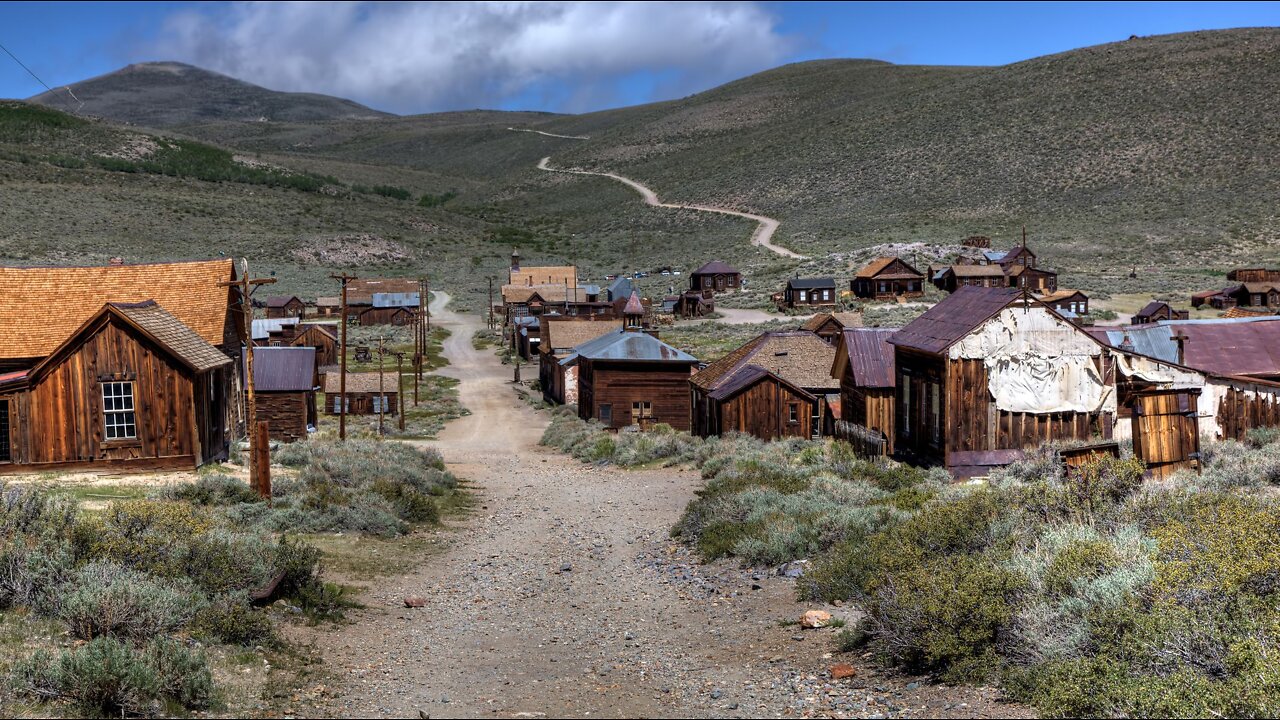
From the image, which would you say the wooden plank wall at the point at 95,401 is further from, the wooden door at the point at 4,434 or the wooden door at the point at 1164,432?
the wooden door at the point at 1164,432

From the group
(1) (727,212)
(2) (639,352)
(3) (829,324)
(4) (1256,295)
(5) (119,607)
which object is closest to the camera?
(5) (119,607)

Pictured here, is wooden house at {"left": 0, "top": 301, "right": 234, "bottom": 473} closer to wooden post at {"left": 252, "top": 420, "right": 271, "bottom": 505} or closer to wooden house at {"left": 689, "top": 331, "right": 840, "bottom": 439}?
wooden post at {"left": 252, "top": 420, "right": 271, "bottom": 505}

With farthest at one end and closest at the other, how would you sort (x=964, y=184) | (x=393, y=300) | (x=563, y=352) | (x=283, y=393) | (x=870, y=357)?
(x=964, y=184)
(x=393, y=300)
(x=563, y=352)
(x=283, y=393)
(x=870, y=357)

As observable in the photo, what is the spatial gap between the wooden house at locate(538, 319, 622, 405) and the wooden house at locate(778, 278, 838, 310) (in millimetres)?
22023

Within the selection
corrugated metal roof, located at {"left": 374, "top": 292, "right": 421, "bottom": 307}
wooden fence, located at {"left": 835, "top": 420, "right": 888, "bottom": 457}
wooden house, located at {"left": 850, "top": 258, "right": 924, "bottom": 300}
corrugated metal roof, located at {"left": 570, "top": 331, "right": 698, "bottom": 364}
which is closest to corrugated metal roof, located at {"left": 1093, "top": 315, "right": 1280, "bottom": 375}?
wooden fence, located at {"left": 835, "top": 420, "right": 888, "bottom": 457}

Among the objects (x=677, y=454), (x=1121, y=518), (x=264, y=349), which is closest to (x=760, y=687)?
(x=1121, y=518)

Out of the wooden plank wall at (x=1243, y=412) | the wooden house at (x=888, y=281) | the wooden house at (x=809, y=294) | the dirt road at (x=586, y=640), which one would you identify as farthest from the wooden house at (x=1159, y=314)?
the dirt road at (x=586, y=640)

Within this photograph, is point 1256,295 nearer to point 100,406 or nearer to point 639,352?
point 639,352

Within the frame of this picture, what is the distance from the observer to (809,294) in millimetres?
75625

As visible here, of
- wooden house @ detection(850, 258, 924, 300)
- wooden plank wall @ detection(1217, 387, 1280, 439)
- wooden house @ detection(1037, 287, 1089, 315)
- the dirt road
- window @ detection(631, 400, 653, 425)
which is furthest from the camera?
wooden house @ detection(850, 258, 924, 300)

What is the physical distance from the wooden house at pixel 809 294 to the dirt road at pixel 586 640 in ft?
182

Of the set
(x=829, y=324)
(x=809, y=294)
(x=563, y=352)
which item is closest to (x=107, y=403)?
(x=563, y=352)

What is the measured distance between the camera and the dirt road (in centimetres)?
928

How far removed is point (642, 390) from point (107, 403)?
2323cm
